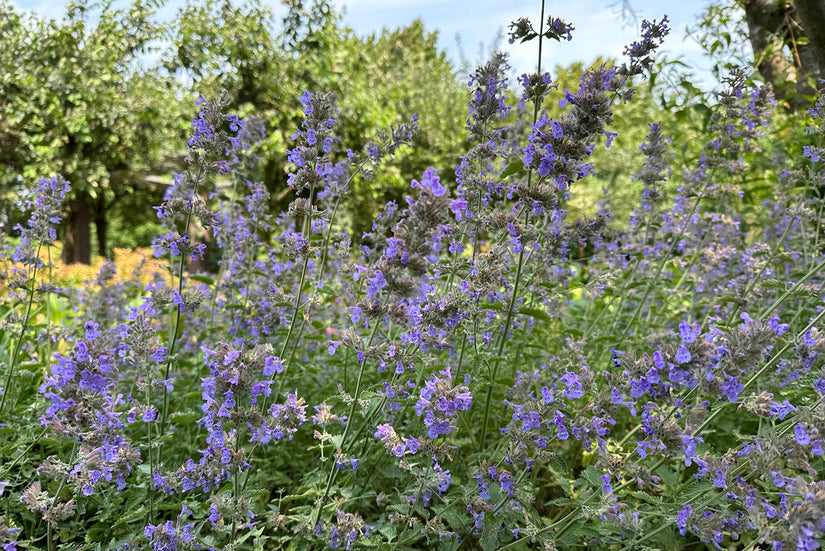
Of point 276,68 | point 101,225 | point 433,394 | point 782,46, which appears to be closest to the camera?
point 433,394

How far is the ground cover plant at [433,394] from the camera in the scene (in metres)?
1.87

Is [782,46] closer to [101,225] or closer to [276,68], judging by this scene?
[276,68]

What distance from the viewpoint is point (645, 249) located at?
4.27 m

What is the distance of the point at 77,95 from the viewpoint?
41.8 ft

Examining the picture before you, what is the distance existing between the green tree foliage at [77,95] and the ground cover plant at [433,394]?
1141 centimetres

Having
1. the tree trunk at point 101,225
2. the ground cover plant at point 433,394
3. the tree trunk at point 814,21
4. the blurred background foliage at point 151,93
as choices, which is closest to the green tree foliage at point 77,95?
the blurred background foliage at point 151,93

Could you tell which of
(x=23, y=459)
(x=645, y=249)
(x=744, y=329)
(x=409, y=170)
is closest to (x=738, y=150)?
(x=645, y=249)

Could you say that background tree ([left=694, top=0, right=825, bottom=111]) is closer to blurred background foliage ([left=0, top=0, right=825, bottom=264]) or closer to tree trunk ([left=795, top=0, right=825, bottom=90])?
tree trunk ([left=795, top=0, right=825, bottom=90])

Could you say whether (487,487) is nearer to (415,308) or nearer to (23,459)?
(415,308)

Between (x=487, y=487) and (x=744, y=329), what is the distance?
1169 mm

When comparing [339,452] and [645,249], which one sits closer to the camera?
[339,452]

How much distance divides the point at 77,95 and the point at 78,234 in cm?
546

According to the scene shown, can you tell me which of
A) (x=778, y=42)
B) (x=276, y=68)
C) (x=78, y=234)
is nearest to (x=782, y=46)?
(x=778, y=42)

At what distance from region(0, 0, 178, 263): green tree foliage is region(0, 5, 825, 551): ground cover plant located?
1141 cm
